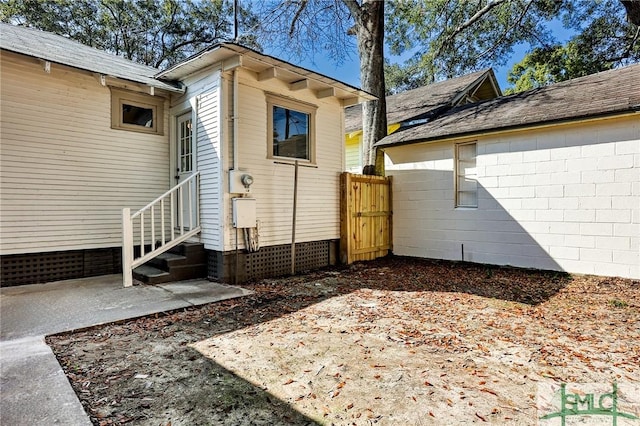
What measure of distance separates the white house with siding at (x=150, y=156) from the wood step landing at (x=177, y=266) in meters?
0.12

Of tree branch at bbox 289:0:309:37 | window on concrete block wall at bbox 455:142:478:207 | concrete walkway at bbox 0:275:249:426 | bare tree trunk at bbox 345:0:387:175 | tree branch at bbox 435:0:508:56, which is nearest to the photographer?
concrete walkway at bbox 0:275:249:426

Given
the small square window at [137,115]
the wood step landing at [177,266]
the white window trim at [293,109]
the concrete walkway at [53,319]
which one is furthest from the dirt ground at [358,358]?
the small square window at [137,115]

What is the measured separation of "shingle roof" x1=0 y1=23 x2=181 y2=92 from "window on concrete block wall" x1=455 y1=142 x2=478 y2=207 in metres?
5.62

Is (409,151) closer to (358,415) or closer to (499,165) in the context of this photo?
(499,165)

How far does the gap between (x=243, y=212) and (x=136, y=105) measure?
9.41 feet

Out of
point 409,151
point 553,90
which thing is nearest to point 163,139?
point 409,151

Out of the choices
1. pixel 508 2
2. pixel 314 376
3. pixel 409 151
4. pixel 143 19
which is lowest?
pixel 314 376

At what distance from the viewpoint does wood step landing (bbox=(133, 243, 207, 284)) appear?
5.24 m

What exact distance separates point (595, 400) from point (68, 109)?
7.01 m

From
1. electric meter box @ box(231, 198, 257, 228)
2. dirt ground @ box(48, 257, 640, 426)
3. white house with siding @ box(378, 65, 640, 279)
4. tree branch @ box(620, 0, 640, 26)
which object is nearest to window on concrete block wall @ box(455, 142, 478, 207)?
white house with siding @ box(378, 65, 640, 279)

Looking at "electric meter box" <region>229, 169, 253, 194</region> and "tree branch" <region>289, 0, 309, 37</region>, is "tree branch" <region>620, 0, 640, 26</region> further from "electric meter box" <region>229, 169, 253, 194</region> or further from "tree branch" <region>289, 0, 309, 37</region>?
"electric meter box" <region>229, 169, 253, 194</region>

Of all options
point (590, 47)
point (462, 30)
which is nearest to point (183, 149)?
point (462, 30)

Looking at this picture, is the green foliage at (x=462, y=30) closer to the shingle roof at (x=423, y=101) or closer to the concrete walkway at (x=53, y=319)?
the shingle roof at (x=423, y=101)

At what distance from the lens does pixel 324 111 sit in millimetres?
6871
